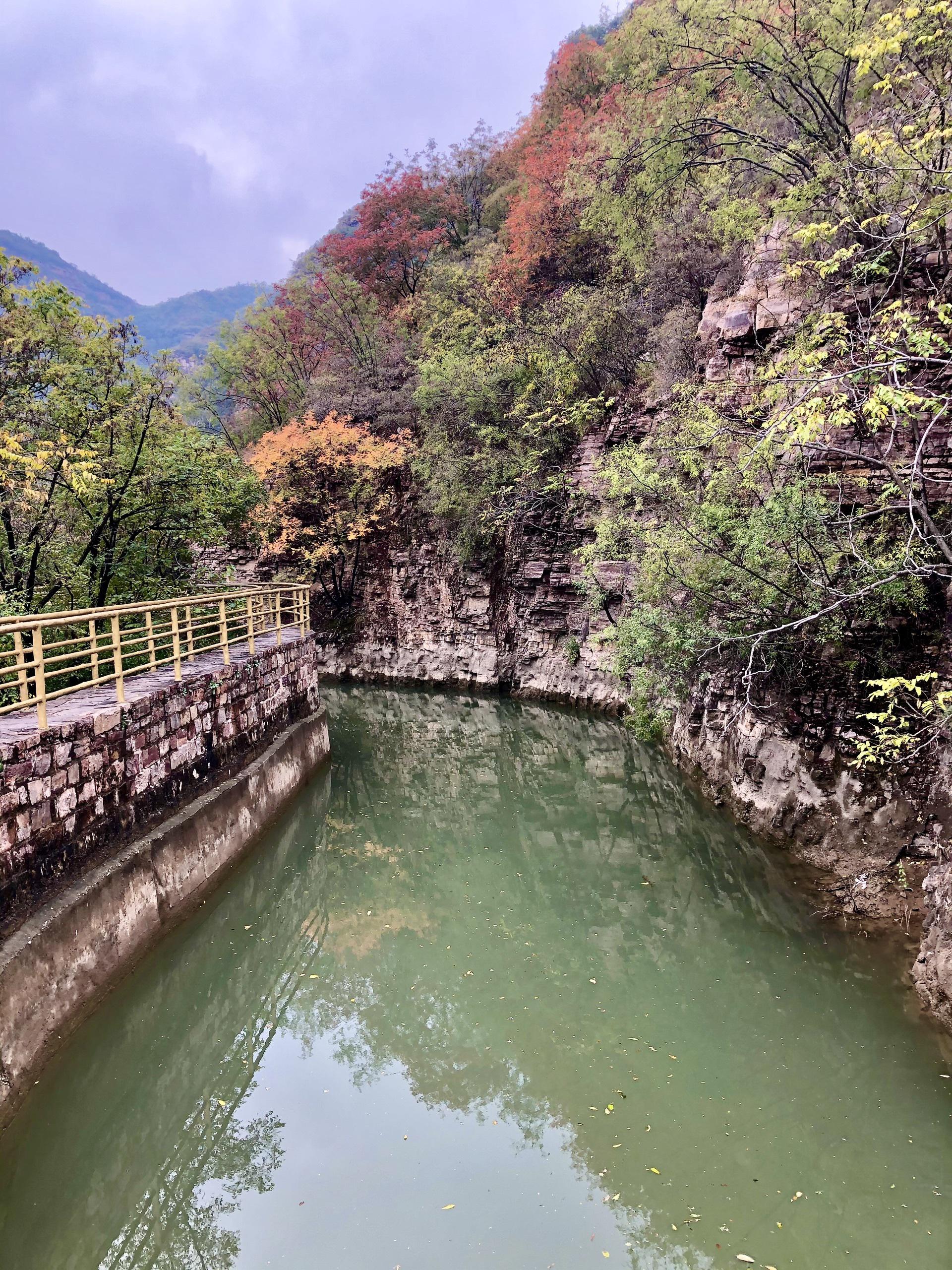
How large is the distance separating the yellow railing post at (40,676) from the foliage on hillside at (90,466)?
314cm

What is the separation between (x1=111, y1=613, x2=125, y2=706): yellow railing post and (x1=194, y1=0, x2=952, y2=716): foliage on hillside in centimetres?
640

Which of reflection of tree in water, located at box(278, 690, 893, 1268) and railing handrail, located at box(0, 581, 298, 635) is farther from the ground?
railing handrail, located at box(0, 581, 298, 635)

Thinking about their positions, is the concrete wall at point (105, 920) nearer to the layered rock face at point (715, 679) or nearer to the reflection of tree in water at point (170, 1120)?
the reflection of tree in water at point (170, 1120)

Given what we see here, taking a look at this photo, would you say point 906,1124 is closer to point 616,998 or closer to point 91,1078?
point 616,998

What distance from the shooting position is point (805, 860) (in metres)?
7.78

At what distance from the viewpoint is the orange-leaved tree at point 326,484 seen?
69.0ft

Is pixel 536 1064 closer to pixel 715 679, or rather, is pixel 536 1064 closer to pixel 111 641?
pixel 715 679

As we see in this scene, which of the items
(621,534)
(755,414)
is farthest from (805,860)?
(621,534)

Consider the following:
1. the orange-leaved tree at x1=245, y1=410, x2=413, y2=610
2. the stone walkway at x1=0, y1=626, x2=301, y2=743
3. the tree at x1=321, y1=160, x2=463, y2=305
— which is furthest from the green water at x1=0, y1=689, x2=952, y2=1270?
the tree at x1=321, y1=160, x2=463, y2=305

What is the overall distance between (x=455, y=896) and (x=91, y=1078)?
424 cm

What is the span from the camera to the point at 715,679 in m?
9.33

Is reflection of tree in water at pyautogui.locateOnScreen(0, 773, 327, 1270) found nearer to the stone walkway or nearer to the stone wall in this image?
the stone wall

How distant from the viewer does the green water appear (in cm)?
405

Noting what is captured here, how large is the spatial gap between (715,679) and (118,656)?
7.70 meters
